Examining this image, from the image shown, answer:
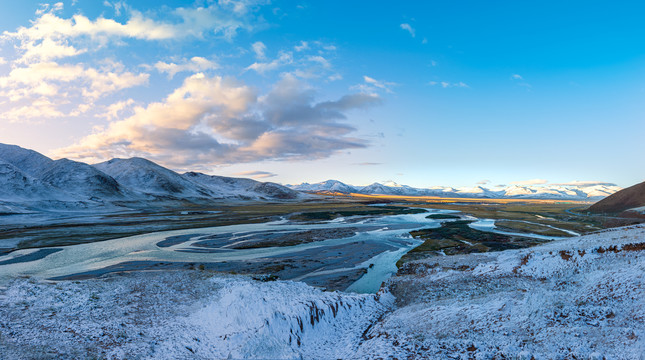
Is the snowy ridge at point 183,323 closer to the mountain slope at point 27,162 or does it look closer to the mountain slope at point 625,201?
the mountain slope at point 625,201

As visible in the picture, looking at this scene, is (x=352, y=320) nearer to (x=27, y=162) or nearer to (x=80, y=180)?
(x=80, y=180)

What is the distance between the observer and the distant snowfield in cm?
1207

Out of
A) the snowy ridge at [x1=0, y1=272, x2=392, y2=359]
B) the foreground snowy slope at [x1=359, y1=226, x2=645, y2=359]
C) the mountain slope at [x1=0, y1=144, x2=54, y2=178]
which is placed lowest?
the snowy ridge at [x1=0, y1=272, x2=392, y2=359]

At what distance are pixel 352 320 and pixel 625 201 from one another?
130 m

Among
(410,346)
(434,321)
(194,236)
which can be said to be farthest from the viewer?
(194,236)

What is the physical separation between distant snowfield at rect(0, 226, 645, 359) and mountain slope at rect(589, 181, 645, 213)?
105 meters

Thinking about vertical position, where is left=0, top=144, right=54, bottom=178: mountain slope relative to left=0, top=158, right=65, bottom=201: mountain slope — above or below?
above

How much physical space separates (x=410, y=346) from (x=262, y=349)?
24.0 ft

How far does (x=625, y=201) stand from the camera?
97875 millimetres

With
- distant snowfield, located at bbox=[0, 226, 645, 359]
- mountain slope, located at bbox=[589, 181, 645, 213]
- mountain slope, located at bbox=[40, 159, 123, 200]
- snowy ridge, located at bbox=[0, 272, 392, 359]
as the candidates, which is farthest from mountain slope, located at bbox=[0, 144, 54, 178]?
mountain slope, located at bbox=[589, 181, 645, 213]

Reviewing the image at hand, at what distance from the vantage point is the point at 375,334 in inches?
637

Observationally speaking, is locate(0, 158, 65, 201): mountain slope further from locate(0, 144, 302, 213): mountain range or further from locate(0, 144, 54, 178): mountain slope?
locate(0, 144, 54, 178): mountain slope

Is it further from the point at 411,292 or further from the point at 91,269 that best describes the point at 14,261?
the point at 411,292

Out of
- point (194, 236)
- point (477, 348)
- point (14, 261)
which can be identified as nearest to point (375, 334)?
point (477, 348)
